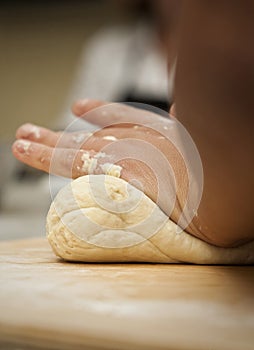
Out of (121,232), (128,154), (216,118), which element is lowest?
(121,232)

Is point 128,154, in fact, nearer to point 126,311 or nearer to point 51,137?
point 51,137

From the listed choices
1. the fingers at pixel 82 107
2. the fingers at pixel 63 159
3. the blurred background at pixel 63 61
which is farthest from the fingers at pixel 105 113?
the blurred background at pixel 63 61

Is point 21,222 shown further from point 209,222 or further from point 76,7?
point 76,7

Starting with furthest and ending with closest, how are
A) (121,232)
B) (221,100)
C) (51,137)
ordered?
(51,137) < (121,232) < (221,100)

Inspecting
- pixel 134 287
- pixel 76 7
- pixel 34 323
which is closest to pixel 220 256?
pixel 134 287

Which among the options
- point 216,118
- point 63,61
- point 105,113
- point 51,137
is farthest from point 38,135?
point 63,61

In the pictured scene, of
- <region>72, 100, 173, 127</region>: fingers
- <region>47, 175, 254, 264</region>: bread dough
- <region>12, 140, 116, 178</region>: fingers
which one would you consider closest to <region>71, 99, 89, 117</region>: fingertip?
<region>72, 100, 173, 127</region>: fingers

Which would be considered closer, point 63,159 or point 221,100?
point 221,100
